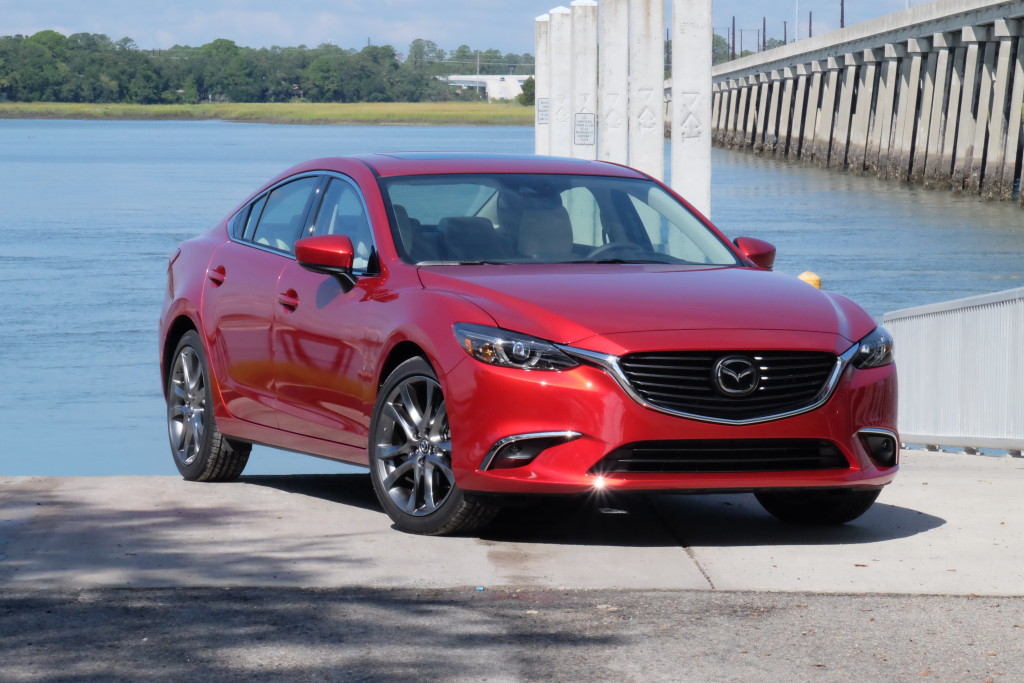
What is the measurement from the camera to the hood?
20.2 ft

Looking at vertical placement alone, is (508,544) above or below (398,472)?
below

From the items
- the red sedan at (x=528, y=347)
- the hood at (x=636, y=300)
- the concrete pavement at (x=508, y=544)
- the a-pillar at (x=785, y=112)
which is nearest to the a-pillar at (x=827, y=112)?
the a-pillar at (x=785, y=112)

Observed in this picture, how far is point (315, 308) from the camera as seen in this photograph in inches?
285

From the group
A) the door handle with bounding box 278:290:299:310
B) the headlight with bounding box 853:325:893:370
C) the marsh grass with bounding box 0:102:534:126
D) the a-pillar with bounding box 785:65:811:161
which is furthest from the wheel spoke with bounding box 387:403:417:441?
the marsh grass with bounding box 0:102:534:126

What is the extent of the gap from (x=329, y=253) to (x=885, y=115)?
55.2m

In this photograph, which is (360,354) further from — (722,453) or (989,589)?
(989,589)

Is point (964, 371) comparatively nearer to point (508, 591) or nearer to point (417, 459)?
point (417, 459)

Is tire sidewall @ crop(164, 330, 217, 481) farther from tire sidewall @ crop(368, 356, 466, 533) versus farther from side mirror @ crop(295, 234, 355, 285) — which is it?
tire sidewall @ crop(368, 356, 466, 533)

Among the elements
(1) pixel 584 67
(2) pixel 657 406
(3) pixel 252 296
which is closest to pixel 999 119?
(1) pixel 584 67

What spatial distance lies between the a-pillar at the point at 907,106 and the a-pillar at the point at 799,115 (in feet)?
71.0

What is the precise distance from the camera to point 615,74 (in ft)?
66.5

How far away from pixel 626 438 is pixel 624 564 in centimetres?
44

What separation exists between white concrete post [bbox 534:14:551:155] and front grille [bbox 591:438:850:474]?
61.8ft

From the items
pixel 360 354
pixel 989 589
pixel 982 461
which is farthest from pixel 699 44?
pixel 989 589
